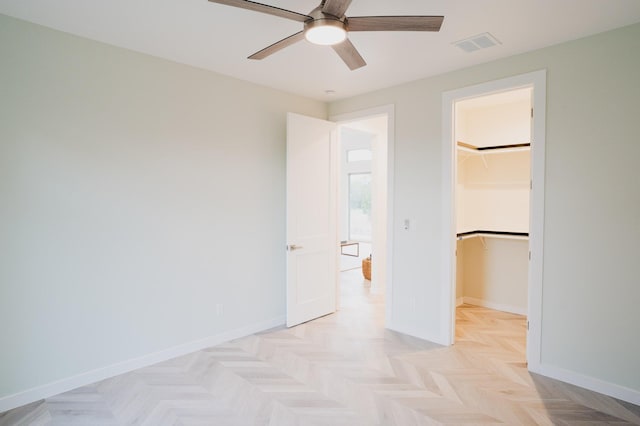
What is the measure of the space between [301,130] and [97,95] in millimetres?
1954

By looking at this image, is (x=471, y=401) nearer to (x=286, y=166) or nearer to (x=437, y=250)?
(x=437, y=250)

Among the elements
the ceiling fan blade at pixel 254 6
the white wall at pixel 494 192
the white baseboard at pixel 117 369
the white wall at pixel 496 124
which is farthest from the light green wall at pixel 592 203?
the white baseboard at pixel 117 369

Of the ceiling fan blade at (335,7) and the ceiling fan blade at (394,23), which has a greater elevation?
the ceiling fan blade at (335,7)

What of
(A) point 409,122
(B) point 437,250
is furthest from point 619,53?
(B) point 437,250

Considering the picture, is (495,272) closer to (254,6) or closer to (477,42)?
(477,42)

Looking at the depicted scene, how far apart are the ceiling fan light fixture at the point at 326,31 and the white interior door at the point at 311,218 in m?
1.93

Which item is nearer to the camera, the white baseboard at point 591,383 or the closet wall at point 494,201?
the white baseboard at point 591,383

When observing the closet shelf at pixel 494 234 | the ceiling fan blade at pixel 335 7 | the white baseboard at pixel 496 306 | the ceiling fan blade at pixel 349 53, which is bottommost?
the white baseboard at pixel 496 306

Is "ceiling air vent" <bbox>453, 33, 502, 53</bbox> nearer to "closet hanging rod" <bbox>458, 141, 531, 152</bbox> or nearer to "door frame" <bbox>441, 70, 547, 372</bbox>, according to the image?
"door frame" <bbox>441, 70, 547, 372</bbox>

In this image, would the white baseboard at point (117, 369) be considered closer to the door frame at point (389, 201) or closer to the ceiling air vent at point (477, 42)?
the door frame at point (389, 201)

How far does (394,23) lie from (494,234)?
335 centimetres

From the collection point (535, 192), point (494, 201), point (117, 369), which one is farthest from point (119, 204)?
point (494, 201)

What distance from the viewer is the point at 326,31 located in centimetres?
195

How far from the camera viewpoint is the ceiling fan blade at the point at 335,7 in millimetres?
1761
